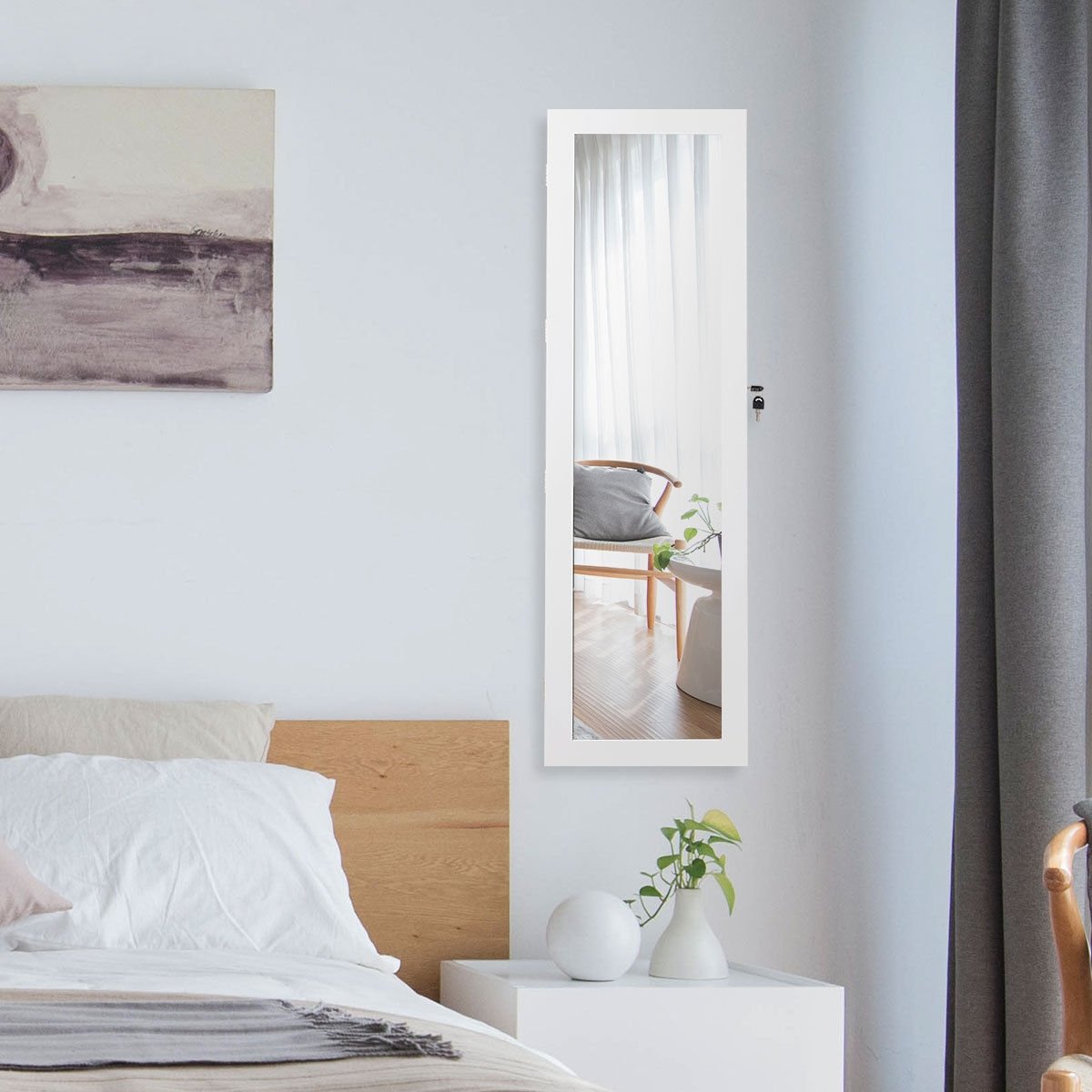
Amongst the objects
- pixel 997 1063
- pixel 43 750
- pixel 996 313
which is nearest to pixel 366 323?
pixel 43 750

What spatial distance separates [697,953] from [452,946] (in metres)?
0.49

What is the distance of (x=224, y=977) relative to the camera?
1.65 meters

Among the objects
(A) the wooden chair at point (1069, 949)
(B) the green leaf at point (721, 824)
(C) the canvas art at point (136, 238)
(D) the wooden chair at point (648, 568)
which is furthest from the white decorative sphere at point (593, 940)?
(C) the canvas art at point (136, 238)

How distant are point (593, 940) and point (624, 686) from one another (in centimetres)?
56

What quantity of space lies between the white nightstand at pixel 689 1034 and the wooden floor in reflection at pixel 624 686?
0.59 metres

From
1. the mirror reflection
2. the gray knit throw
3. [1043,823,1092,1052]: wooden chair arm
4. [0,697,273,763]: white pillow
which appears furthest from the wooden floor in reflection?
the gray knit throw

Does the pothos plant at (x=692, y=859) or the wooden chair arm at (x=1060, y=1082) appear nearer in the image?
the wooden chair arm at (x=1060, y=1082)

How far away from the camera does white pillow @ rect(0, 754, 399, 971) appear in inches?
76.3

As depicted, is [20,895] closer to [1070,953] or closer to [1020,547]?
[1070,953]

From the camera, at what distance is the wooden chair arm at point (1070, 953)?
1.78 meters

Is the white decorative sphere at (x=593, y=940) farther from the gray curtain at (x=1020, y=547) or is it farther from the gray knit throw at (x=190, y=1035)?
the gray knit throw at (x=190, y=1035)

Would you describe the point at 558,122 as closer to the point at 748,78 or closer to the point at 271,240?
the point at 748,78

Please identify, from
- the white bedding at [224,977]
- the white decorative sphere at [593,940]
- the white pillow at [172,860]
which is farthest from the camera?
the white decorative sphere at [593,940]

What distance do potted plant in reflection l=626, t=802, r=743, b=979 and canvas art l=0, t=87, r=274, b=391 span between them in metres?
1.18
